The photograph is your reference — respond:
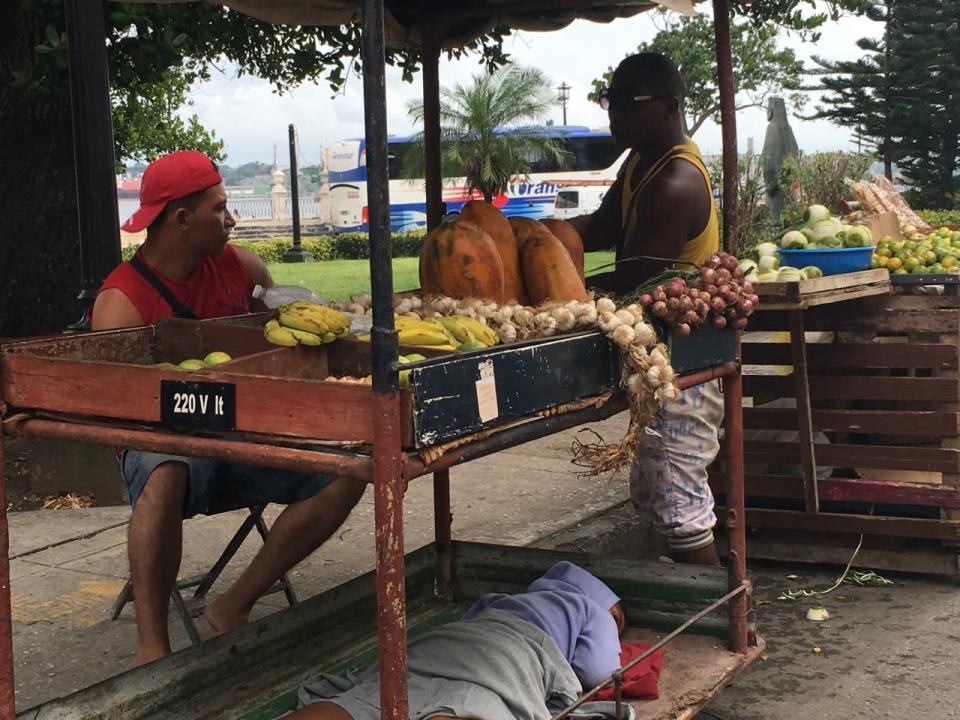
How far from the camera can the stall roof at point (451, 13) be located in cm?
381

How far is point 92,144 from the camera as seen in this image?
5.39 metres

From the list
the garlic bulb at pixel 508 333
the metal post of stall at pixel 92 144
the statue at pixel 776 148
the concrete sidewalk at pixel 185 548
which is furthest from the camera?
the statue at pixel 776 148

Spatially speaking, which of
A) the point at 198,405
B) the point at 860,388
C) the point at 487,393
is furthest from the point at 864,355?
the point at 198,405

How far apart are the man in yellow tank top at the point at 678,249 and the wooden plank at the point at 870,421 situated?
0.84m

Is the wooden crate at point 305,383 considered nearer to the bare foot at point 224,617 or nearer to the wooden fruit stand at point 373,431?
the wooden fruit stand at point 373,431

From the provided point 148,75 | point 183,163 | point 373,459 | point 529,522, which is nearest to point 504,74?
point 148,75

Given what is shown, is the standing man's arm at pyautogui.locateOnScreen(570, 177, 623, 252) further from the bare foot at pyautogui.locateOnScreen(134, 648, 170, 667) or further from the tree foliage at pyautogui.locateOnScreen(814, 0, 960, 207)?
the tree foliage at pyautogui.locateOnScreen(814, 0, 960, 207)

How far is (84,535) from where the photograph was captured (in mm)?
5762

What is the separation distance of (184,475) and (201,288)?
2.51 ft

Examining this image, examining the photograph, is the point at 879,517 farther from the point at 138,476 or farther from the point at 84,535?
the point at 84,535

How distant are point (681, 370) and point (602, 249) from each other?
1.36m

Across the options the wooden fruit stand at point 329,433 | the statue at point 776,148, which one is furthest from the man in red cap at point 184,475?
the statue at point 776,148

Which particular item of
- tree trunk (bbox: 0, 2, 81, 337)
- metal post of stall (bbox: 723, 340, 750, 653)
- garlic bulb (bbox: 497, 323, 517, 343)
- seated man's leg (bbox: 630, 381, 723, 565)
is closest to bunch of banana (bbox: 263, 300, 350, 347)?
garlic bulb (bbox: 497, 323, 517, 343)

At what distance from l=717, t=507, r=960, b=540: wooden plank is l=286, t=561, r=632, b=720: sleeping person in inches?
66.9
